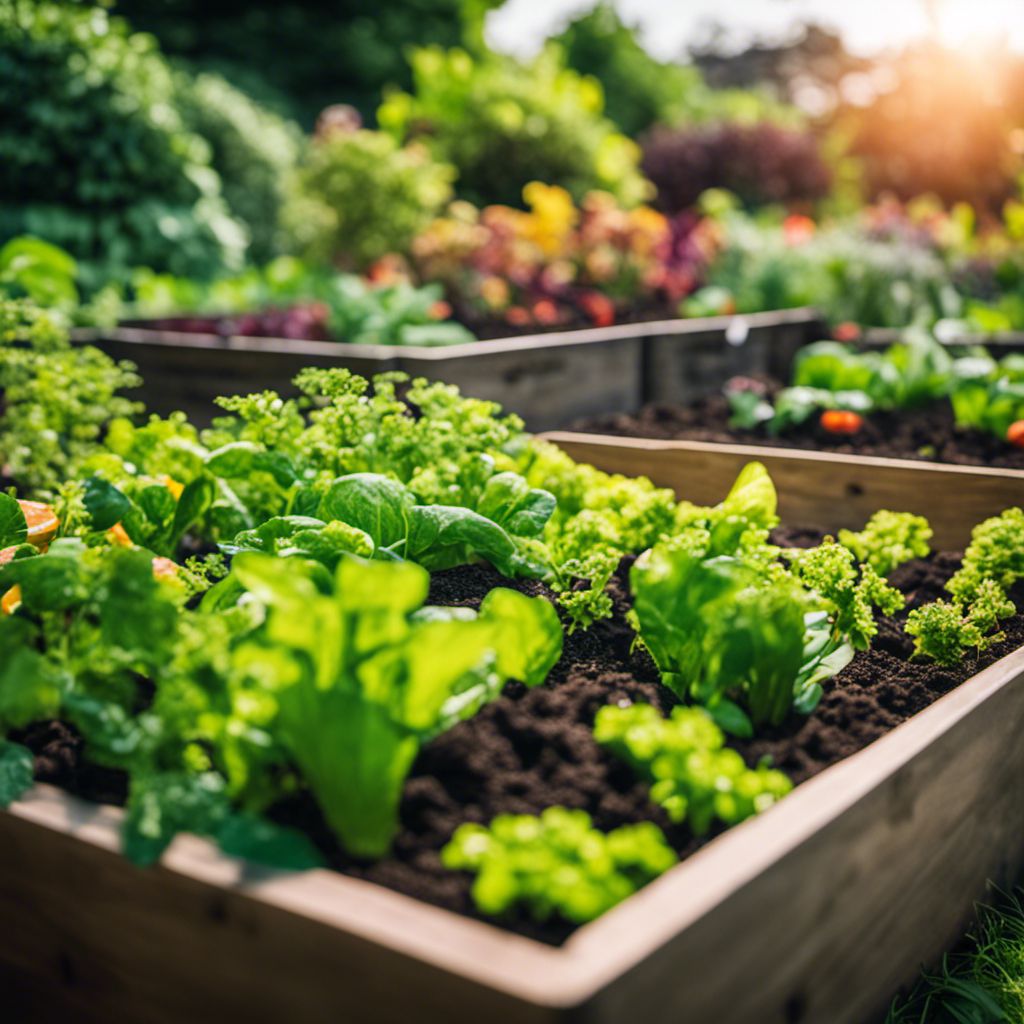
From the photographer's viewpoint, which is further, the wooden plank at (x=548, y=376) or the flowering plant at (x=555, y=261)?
the flowering plant at (x=555, y=261)

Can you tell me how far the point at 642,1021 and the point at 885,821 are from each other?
1.58 ft

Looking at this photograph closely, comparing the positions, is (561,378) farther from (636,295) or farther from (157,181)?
(157,181)

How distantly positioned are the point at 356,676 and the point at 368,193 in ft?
15.4

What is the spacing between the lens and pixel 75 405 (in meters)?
2.41

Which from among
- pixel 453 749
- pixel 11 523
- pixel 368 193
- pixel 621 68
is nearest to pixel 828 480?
pixel 453 749

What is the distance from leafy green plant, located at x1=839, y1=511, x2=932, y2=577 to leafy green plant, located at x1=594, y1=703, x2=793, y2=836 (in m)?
0.97

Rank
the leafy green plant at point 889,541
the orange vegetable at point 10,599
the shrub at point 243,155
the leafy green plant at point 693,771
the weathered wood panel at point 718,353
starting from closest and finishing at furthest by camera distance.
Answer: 1. the leafy green plant at point 693,771
2. the orange vegetable at point 10,599
3. the leafy green plant at point 889,541
4. the weathered wood panel at point 718,353
5. the shrub at point 243,155

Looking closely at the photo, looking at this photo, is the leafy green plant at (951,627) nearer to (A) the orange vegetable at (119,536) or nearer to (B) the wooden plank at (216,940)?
(B) the wooden plank at (216,940)

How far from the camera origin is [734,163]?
12.4 m

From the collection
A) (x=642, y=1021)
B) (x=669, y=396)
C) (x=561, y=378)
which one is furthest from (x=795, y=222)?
(x=642, y=1021)

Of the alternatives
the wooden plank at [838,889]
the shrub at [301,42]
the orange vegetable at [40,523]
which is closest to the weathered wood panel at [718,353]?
the wooden plank at [838,889]

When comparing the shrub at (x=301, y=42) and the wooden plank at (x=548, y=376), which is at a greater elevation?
the shrub at (x=301, y=42)

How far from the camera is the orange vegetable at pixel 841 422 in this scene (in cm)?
307

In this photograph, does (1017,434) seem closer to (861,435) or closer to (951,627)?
(861,435)
